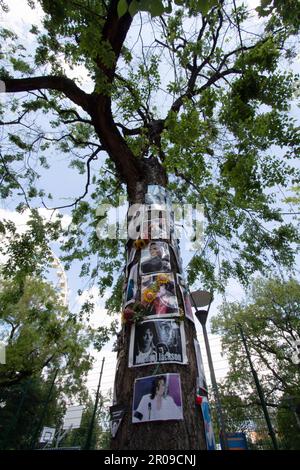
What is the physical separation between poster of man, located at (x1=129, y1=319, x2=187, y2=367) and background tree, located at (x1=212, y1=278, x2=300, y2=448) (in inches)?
565

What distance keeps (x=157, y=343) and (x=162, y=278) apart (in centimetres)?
72

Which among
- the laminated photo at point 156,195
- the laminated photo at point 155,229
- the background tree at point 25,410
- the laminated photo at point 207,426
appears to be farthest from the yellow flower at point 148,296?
the background tree at point 25,410

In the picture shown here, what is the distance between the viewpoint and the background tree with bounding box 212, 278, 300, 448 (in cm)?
1591

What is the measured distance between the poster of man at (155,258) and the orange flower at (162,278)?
0.08 meters

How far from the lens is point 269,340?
61.3 feet

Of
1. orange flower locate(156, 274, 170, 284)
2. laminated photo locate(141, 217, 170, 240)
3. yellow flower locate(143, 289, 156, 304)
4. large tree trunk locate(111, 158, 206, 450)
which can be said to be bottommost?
large tree trunk locate(111, 158, 206, 450)

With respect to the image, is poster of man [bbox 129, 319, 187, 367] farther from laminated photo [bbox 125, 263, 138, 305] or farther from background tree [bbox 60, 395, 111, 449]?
background tree [bbox 60, 395, 111, 449]

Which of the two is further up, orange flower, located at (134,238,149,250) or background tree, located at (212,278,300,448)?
background tree, located at (212,278,300,448)

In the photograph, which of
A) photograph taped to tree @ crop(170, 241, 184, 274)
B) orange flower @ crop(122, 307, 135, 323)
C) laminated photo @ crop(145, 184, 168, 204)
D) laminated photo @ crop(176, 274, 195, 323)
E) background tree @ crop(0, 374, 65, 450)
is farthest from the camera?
background tree @ crop(0, 374, 65, 450)

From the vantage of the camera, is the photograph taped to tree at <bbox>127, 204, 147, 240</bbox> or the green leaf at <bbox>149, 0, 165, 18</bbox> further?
the photograph taped to tree at <bbox>127, 204, 147, 240</bbox>

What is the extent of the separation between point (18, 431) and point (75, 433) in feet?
19.1

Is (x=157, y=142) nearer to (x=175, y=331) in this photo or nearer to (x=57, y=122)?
(x=57, y=122)

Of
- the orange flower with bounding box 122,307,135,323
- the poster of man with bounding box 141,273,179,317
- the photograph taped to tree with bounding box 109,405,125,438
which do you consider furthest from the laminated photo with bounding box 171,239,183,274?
the photograph taped to tree with bounding box 109,405,125,438

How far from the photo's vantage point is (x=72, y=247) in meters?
7.71
